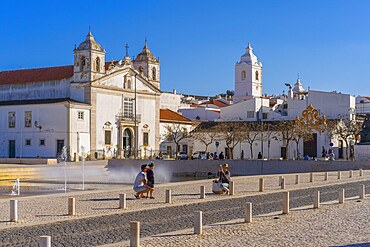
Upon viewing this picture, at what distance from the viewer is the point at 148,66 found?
75.2m

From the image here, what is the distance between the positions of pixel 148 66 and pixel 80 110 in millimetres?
14602

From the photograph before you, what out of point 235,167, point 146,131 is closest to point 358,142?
point 235,167

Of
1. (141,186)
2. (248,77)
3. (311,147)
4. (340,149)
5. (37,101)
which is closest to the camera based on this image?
(141,186)

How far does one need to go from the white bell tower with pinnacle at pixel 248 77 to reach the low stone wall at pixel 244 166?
1566 inches

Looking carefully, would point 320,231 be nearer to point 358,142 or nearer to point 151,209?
point 151,209

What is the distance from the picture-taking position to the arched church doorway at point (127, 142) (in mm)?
68000

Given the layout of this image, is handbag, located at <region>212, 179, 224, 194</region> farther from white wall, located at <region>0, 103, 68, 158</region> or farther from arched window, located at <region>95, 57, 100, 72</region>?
arched window, located at <region>95, 57, 100, 72</region>

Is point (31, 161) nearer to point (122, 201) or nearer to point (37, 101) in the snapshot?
point (37, 101)

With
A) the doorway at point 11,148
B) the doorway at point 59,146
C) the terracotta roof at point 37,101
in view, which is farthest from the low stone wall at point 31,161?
the terracotta roof at point 37,101

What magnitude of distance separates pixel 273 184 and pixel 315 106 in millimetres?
39158

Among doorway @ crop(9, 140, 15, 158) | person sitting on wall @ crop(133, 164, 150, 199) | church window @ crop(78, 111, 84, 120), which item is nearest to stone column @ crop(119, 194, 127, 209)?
person sitting on wall @ crop(133, 164, 150, 199)

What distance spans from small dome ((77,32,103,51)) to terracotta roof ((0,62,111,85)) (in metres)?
3.16

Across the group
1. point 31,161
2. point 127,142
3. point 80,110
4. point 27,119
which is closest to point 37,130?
point 27,119

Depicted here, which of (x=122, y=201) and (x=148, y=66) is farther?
(x=148, y=66)
